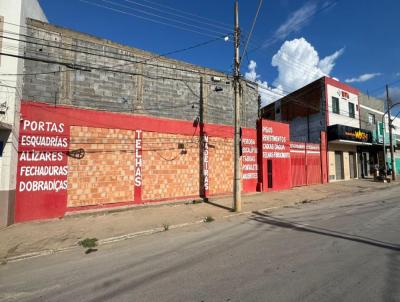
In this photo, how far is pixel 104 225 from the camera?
898 centimetres

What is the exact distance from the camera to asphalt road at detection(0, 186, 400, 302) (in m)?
3.91

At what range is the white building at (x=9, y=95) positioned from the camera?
8.90 m

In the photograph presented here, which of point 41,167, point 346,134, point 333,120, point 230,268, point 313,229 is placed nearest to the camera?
point 230,268

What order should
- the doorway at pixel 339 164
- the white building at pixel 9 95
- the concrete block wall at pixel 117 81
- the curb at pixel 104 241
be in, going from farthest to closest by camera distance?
1. the doorway at pixel 339 164
2. the concrete block wall at pixel 117 81
3. the white building at pixel 9 95
4. the curb at pixel 104 241

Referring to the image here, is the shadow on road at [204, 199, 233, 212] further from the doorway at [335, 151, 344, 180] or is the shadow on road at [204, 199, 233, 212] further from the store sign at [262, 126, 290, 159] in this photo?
the doorway at [335, 151, 344, 180]

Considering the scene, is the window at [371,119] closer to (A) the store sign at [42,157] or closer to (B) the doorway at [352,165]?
(B) the doorway at [352,165]

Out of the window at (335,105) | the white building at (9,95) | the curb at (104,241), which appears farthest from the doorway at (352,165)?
the white building at (9,95)

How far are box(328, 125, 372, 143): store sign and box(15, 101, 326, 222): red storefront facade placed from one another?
Result: 32.1 feet

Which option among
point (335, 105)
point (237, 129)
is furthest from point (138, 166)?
point (335, 105)

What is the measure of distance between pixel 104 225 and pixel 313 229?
22.8ft

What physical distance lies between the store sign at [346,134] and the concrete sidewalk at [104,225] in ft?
40.1

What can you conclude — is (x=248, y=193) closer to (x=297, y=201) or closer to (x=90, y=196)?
(x=297, y=201)

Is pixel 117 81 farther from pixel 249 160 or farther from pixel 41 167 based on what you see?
pixel 249 160

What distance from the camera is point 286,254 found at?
5.49 m
